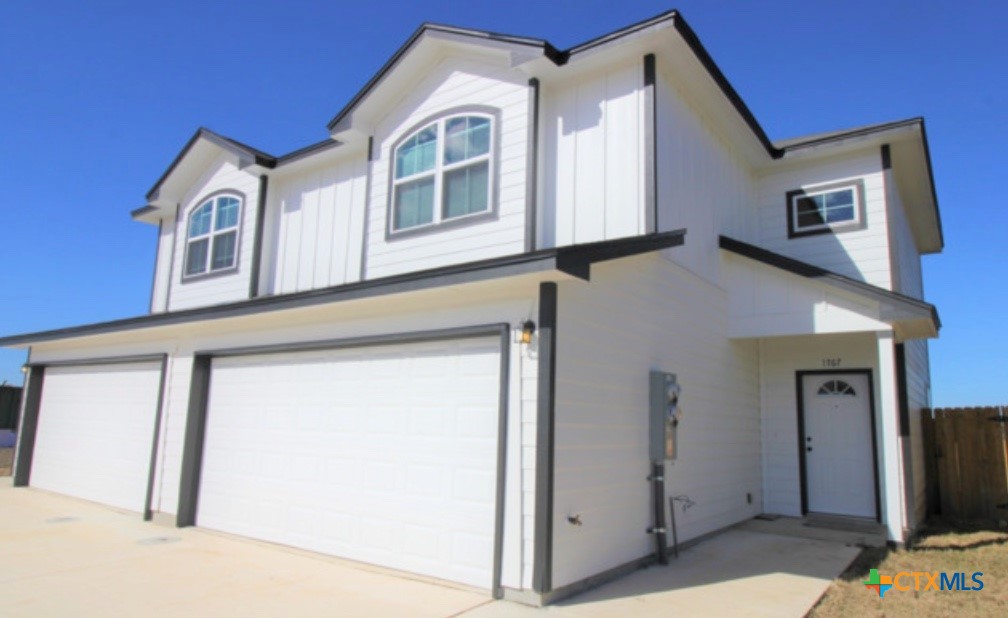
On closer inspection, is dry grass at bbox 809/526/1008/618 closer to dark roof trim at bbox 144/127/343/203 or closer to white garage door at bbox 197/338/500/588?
white garage door at bbox 197/338/500/588

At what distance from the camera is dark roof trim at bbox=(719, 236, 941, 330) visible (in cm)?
750

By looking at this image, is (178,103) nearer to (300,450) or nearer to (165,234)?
(165,234)

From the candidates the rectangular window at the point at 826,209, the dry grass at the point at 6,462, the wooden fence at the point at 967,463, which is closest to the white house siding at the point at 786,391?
the rectangular window at the point at 826,209

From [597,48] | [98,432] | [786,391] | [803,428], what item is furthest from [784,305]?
[98,432]

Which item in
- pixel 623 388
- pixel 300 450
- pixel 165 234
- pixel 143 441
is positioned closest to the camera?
pixel 623 388

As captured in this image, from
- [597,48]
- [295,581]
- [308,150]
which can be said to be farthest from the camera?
[308,150]

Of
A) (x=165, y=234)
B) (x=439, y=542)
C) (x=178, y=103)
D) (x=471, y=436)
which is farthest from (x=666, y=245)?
(x=165, y=234)

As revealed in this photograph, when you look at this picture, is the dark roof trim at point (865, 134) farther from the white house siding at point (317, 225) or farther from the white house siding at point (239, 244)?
the white house siding at point (239, 244)

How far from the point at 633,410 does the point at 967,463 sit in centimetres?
756

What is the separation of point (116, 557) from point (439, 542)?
12.2 feet

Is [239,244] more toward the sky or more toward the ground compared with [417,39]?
more toward the ground

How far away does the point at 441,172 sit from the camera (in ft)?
26.3

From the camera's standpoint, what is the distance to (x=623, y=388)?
645 cm

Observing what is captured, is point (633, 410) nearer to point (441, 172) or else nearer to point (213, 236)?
point (441, 172)
